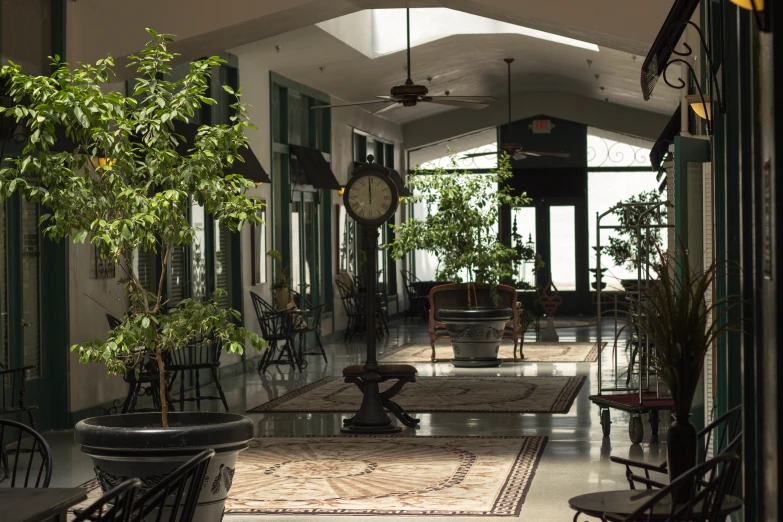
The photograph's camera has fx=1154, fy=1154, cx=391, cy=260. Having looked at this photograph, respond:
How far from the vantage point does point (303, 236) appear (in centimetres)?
1570

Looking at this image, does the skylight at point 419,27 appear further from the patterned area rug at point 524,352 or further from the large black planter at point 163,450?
the large black planter at point 163,450

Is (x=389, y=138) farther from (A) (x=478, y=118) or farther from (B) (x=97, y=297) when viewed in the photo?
(B) (x=97, y=297)

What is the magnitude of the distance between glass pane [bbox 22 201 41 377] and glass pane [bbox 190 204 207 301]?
9.77 feet

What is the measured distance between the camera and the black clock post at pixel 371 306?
28.1 ft

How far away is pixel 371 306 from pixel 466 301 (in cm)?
595

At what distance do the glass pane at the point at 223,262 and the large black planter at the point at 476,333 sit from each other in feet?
8.07

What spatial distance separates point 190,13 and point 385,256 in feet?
39.0

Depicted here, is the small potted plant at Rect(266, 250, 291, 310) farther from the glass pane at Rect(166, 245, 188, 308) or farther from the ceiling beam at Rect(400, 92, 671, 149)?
the ceiling beam at Rect(400, 92, 671, 149)

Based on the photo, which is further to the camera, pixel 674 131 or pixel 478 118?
pixel 478 118

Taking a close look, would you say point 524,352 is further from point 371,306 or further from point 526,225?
point 526,225

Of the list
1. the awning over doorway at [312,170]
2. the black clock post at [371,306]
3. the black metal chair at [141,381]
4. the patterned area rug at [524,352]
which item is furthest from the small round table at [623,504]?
the awning over doorway at [312,170]

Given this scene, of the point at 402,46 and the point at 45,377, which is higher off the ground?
the point at 402,46

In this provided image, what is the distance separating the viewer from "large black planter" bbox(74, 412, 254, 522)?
484cm

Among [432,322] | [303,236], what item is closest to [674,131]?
[432,322]
